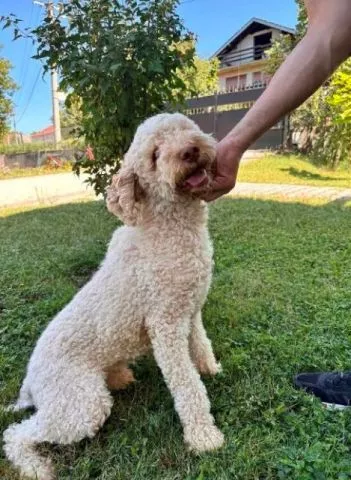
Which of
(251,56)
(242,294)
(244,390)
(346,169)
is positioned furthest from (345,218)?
(251,56)

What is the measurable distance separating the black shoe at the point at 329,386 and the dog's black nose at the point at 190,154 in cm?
116

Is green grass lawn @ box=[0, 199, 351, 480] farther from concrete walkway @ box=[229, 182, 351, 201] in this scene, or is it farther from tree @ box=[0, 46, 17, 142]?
tree @ box=[0, 46, 17, 142]

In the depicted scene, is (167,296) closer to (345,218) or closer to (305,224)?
(305,224)

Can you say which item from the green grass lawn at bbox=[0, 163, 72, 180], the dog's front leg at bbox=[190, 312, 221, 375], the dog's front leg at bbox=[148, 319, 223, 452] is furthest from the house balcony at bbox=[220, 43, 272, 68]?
the dog's front leg at bbox=[148, 319, 223, 452]

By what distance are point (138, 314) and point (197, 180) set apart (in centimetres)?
57

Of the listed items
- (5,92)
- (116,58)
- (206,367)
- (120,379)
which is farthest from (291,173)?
(5,92)

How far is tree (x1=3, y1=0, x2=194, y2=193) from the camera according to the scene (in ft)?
9.50

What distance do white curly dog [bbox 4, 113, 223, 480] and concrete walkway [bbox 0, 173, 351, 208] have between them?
18.6 feet

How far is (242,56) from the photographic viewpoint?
25375 millimetres

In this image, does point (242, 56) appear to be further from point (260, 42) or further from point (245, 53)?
point (260, 42)

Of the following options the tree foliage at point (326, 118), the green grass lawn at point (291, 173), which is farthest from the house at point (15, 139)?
the green grass lawn at point (291, 173)

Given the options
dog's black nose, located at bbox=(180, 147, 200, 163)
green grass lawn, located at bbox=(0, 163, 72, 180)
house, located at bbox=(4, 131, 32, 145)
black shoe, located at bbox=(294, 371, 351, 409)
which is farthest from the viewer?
house, located at bbox=(4, 131, 32, 145)

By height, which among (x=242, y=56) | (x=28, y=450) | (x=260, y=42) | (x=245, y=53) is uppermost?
(x=260, y=42)

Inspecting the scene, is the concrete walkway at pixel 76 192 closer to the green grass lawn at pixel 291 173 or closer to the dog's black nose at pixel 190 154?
the green grass lawn at pixel 291 173
